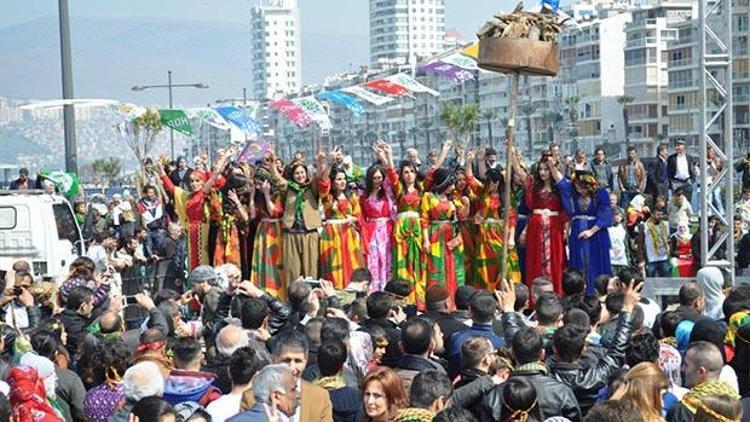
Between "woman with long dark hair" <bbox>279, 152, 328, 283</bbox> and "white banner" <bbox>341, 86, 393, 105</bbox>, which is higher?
"white banner" <bbox>341, 86, 393, 105</bbox>

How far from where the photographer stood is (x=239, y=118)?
27188 millimetres

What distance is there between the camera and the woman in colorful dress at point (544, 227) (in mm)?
14977

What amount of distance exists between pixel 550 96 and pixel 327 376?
137 metres

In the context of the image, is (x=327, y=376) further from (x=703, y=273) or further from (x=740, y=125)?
Answer: (x=740, y=125)

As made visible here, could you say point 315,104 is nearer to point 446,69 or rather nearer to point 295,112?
point 295,112

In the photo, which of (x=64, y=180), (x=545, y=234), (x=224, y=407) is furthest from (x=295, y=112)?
(x=224, y=407)

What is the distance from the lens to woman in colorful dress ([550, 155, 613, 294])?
14.8 meters

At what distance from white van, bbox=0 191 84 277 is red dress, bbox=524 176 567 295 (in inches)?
247

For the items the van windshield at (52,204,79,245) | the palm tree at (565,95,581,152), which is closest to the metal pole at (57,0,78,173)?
the van windshield at (52,204,79,245)

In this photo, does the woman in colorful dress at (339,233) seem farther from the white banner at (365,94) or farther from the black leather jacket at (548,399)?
the white banner at (365,94)

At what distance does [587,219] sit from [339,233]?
8.05 feet

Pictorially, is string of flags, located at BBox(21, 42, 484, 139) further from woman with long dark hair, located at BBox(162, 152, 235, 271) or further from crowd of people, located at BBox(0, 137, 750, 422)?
woman with long dark hair, located at BBox(162, 152, 235, 271)

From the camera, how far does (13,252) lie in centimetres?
1856

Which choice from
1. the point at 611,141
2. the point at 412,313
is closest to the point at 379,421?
the point at 412,313
